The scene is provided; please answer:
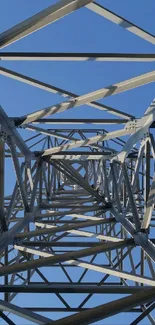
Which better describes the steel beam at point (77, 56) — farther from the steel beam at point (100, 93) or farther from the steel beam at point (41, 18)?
the steel beam at point (41, 18)

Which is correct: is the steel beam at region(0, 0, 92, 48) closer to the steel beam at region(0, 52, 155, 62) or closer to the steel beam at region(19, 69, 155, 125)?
the steel beam at region(0, 52, 155, 62)

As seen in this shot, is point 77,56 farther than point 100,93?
No

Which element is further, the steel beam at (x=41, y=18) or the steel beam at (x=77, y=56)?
the steel beam at (x=77, y=56)

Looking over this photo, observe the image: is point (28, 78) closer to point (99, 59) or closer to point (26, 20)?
point (99, 59)

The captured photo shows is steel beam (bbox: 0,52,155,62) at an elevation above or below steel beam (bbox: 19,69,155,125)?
above

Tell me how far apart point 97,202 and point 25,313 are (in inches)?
337

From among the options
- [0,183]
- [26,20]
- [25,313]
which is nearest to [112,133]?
[0,183]

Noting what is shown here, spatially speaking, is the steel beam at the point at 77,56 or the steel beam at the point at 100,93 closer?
the steel beam at the point at 77,56

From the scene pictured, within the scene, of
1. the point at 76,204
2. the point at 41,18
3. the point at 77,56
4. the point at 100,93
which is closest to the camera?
the point at 41,18

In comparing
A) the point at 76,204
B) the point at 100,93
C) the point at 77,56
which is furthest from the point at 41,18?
the point at 76,204

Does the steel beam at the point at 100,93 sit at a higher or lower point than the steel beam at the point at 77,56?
lower

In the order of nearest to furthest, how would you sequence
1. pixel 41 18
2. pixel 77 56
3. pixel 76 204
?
1. pixel 41 18
2. pixel 77 56
3. pixel 76 204

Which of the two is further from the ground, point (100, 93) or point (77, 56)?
point (77, 56)

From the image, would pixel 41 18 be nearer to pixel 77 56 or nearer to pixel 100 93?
pixel 77 56
